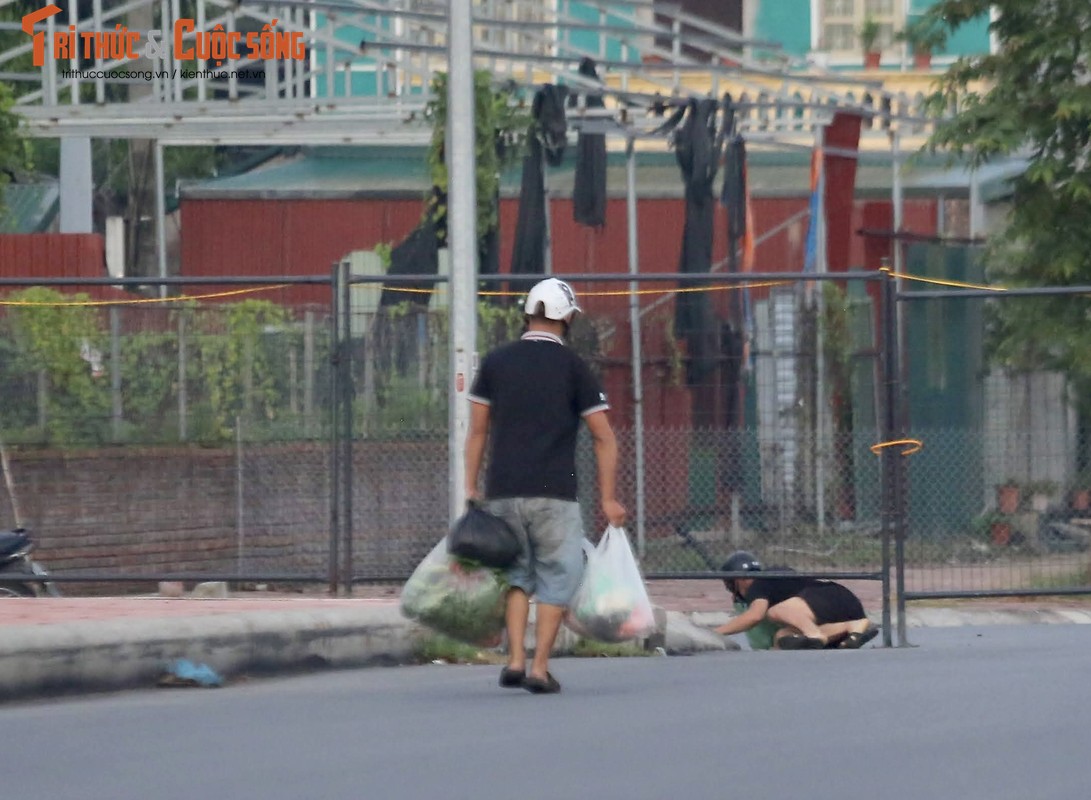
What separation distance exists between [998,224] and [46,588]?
36.8ft

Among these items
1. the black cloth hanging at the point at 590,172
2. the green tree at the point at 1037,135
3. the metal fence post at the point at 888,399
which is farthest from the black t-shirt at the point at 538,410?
the black cloth hanging at the point at 590,172

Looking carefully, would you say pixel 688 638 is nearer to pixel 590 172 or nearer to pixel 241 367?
pixel 241 367

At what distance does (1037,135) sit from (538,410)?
8.03 metres

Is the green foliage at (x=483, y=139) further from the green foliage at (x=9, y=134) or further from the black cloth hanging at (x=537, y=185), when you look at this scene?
the green foliage at (x=9, y=134)

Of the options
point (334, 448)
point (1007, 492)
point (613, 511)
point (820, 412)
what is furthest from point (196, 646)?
point (1007, 492)

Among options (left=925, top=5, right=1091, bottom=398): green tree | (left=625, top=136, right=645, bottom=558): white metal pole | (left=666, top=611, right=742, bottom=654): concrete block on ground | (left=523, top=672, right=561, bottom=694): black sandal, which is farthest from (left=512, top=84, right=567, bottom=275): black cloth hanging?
(left=523, top=672, right=561, bottom=694): black sandal

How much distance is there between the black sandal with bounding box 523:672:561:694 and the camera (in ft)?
24.8

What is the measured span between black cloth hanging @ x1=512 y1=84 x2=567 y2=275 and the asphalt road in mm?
7151

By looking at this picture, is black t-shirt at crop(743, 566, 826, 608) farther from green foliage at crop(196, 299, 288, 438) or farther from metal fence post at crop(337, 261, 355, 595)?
green foliage at crop(196, 299, 288, 438)

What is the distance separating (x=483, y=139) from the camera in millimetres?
15633

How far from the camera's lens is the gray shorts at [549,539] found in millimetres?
7574

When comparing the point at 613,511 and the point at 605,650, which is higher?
the point at 613,511

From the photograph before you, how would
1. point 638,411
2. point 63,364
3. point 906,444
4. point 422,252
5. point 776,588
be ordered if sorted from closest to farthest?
1. point 906,444
2. point 776,588
3. point 63,364
4. point 638,411
5. point 422,252

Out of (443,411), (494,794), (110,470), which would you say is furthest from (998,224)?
(494,794)
